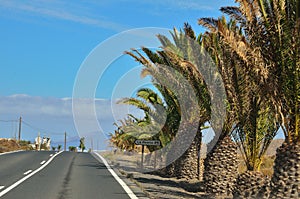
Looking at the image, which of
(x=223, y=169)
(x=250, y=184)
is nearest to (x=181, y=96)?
(x=223, y=169)

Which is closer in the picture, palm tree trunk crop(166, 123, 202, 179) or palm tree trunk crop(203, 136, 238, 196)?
palm tree trunk crop(203, 136, 238, 196)

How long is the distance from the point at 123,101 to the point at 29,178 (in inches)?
368

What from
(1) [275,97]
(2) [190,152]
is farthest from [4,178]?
(1) [275,97]

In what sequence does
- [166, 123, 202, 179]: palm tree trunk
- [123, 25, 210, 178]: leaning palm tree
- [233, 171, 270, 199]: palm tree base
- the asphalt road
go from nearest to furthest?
1. the asphalt road
2. [233, 171, 270, 199]: palm tree base
3. [123, 25, 210, 178]: leaning palm tree
4. [166, 123, 202, 179]: palm tree trunk

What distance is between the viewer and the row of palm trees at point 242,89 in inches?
407

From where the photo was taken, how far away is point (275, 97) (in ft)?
34.1

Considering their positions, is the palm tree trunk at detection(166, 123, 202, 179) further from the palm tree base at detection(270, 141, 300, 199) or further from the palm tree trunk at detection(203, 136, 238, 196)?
the palm tree base at detection(270, 141, 300, 199)

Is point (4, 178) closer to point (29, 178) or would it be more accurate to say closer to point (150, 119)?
point (29, 178)

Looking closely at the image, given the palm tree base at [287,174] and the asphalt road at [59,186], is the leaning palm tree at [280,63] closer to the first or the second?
the palm tree base at [287,174]

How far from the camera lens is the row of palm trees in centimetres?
1034

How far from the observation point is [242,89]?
13195mm

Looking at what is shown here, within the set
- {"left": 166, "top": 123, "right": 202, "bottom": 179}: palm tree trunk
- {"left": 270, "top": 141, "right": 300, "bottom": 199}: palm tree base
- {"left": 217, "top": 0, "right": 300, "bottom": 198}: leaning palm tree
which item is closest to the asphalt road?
{"left": 270, "top": 141, "right": 300, "bottom": 199}: palm tree base

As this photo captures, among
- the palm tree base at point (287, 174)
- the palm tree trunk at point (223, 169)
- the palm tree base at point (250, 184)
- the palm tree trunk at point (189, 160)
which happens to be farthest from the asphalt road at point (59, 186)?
the palm tree trunk at point (189, 160)

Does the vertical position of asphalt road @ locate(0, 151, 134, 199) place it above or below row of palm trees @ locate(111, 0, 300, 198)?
below
